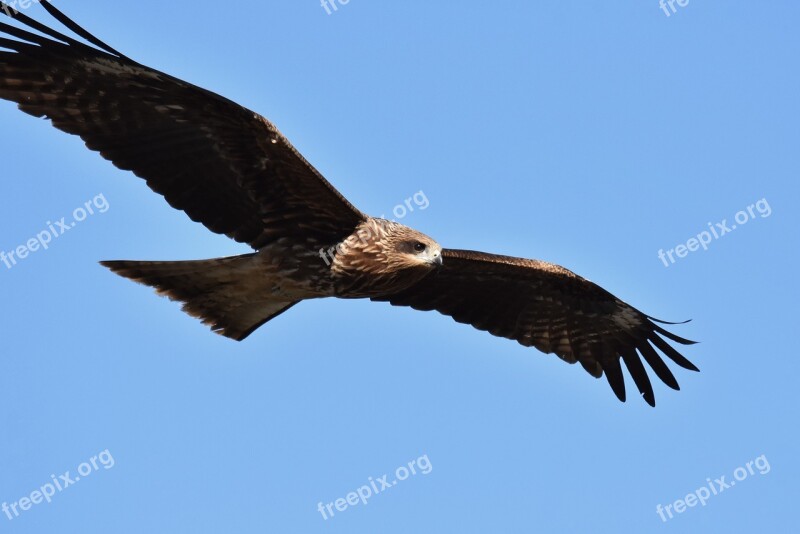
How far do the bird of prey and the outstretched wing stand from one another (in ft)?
0.13

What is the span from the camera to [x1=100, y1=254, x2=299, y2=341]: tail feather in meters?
11.2

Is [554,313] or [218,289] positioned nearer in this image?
[218,289]

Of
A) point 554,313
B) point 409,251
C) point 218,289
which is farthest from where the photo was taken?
point 554,313

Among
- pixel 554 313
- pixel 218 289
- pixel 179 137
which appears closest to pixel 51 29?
pixel 179 137

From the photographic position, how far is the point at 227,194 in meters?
11.1

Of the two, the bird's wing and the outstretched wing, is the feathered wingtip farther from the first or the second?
the outstretched wing

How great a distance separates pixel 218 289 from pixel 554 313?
365cm

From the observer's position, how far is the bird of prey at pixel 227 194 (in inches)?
407

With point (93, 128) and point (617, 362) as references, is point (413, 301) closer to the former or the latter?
point (617, 362)

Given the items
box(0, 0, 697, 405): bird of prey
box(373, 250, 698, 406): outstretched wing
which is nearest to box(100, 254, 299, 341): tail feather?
box(0, 0, 697, 405): bird of prey

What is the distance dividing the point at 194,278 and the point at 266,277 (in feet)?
2.08

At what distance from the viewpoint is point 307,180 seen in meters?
10.9

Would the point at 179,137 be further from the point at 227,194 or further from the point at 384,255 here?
the point at 384,255

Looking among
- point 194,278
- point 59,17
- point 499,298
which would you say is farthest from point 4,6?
point 499,298
